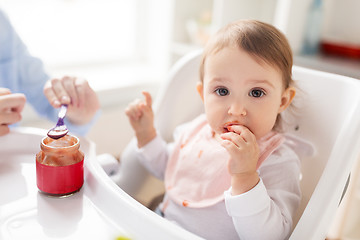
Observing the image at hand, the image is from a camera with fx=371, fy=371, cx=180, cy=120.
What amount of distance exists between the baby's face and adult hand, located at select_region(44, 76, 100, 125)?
0.94 ft

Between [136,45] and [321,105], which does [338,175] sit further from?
[136,45]

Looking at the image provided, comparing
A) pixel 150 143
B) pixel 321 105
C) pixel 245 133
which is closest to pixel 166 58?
pixel 150 143

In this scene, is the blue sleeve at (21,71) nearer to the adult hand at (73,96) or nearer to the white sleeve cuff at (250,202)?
the adult hand at (73,96)

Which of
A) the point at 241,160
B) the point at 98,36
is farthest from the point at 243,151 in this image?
the point at 98,36

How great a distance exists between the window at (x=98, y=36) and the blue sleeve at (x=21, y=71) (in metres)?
0.51

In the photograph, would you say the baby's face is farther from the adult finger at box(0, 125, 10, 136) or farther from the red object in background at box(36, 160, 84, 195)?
the adult finger at box(0, 125, 10, 136)

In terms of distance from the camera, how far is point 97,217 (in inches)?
23.5

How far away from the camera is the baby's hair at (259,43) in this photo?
0.68 m

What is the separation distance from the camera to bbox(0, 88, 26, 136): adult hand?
2.35ft

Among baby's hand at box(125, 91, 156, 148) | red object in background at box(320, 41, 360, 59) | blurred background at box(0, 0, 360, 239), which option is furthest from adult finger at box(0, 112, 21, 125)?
red object in background at box(320, 41, 360, 59)

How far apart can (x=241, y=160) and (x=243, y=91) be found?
0.14 m

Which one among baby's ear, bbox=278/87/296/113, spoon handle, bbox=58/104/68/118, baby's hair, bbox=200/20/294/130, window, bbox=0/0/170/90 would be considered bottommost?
window, bbox=0/0/170/90

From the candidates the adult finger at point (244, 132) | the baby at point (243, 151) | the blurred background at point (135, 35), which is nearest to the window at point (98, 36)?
the blurred background at point (135, 35)

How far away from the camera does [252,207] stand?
0.61 meters
